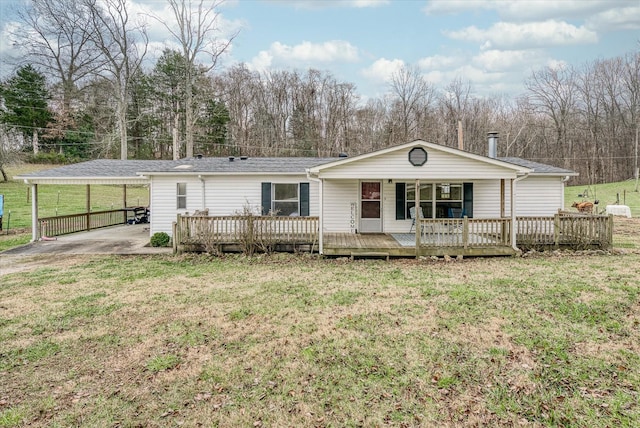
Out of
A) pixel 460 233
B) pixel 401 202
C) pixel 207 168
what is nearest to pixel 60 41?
pixel 207 168

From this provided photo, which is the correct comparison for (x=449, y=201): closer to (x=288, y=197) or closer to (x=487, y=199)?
(x=487, y=199)

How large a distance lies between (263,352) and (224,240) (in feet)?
21.3

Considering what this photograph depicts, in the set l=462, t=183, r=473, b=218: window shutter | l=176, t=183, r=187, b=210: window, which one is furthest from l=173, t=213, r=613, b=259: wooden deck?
l=176, t=183, r=187, b=210: window

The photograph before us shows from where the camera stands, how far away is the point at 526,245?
10.5 meters

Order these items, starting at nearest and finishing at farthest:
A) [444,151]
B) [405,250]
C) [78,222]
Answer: [444,151], [405,250], [78,222]

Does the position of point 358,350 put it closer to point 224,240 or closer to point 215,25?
point 224,240

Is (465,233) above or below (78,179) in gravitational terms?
below

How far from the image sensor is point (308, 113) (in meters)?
35.5

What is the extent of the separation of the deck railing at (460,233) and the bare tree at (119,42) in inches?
903

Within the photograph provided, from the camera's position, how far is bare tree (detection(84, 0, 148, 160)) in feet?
83.5

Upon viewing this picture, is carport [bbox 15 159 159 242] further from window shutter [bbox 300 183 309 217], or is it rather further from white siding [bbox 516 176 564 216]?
white siding [bbox 516 176 564 216]

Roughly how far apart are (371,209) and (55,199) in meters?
22.3

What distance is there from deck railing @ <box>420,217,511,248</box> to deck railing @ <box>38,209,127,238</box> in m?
13.5

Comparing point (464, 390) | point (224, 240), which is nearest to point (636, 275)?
point (464, 390)
